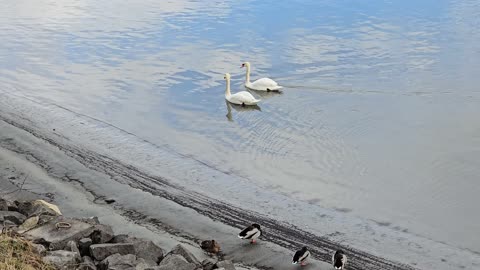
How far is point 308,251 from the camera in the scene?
8633 mm

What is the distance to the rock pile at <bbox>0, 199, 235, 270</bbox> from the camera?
716 centimetres

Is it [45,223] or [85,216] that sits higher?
[45,223]

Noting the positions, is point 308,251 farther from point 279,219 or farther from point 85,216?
Answer: point 85,216

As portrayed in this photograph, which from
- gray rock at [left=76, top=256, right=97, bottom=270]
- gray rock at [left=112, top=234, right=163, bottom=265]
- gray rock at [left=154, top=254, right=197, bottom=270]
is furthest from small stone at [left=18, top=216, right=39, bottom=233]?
gray rock at [left=154, top=254, right=197, bottom=270]

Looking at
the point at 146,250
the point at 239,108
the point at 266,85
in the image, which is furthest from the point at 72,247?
the point at 266,85

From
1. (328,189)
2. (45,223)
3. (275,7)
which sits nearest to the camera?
(45,223)

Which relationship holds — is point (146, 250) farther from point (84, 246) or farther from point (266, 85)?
point (266, 85)

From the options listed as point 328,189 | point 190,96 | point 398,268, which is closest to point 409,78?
point 190,96

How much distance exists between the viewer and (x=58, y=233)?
316 inches

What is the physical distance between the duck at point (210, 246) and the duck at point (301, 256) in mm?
1064

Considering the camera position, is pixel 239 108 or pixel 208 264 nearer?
pixel 208 264

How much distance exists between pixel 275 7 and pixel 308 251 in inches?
Answer: 894

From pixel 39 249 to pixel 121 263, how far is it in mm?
898

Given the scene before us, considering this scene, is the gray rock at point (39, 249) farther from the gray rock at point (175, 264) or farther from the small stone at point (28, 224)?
the gray rock at point (175, 264)
